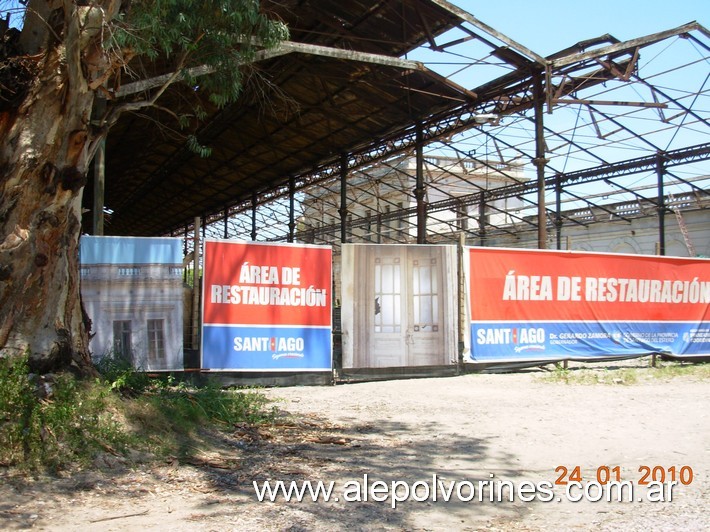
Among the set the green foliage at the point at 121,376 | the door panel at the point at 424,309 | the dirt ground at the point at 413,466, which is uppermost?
the door panel at the point at 424,309

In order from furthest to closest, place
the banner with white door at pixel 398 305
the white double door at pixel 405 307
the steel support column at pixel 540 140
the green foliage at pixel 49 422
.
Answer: the steel support column at pixel 540 140 < the white double door at pixel 405 307 < the banner with white door at pixel 398 305 < the green foliage at pixel 49 422

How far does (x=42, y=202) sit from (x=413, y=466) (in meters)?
4.54

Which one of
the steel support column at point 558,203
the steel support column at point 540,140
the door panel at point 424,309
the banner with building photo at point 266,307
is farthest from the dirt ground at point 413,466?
the steel support column at point 558,203

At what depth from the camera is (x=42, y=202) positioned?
20.4ft

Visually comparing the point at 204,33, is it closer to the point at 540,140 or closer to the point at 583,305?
the point at 583,305

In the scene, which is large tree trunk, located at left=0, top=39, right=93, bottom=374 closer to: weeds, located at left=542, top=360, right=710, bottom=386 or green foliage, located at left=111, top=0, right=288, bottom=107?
green foliage, located at left=111, top=0, right=288, bottom=107

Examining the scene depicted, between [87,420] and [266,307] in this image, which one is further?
[266,307]

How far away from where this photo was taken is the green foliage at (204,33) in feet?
22.7

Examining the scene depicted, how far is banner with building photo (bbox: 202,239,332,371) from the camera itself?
10141 mm

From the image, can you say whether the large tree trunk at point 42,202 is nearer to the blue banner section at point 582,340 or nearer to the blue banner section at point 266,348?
the blue banner section at point 266,348

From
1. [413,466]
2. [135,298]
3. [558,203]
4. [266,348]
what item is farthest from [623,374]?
[558,203]

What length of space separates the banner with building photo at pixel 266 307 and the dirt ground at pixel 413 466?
2.92ft

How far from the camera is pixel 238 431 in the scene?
7.04 meters

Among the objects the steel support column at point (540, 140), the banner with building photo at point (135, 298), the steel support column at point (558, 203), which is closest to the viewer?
the banner with building photo at point (135, 298)
